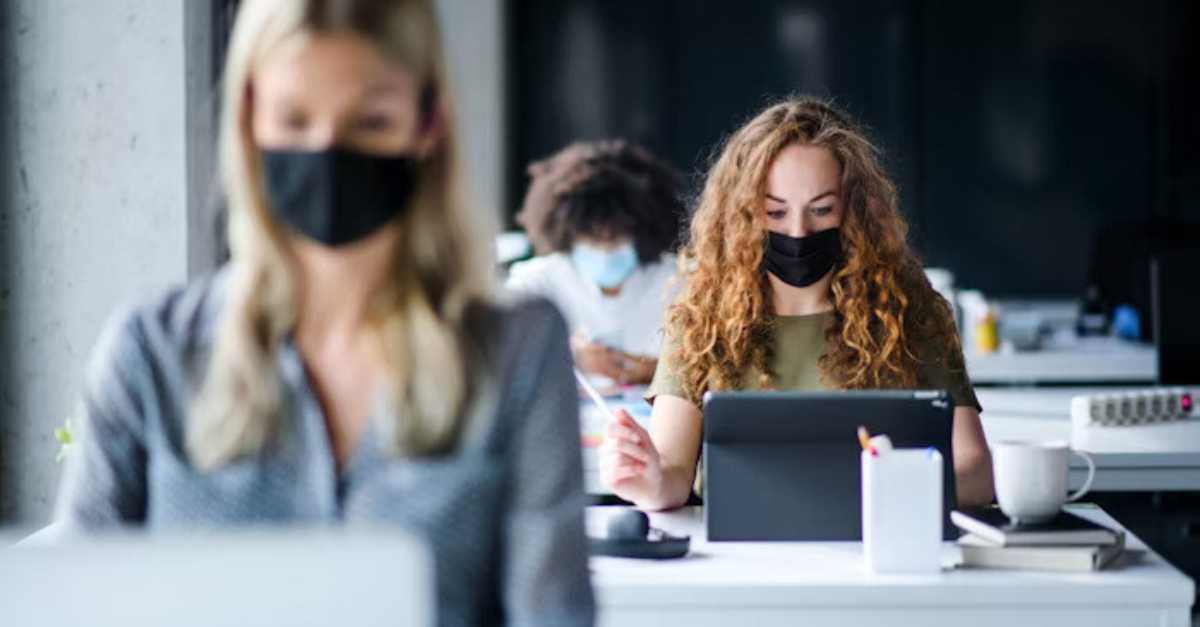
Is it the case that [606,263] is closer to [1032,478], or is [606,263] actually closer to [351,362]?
[1032,478]

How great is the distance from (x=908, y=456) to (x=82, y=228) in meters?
2.18

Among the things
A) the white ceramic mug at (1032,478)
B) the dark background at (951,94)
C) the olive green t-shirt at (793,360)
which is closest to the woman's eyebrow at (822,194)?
the olive green t-shirt at (793,360)

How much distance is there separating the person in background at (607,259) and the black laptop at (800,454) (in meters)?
2.39

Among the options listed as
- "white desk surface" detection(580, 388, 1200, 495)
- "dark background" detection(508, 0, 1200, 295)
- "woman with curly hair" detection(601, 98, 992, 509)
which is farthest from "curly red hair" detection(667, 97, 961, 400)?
"dark background" detection(508, 0, 1200, 295)

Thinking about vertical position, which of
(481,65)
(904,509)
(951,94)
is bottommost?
(904,509)

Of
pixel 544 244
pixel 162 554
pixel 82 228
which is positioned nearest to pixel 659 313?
pixel 544 244

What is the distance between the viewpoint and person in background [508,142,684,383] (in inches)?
197

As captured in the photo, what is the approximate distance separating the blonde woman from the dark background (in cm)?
732

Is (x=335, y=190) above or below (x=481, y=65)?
below

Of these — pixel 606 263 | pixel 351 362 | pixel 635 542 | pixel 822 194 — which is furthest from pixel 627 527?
pixel 606 263

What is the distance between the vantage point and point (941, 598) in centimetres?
229

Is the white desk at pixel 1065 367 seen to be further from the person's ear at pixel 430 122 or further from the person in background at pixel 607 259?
the person's ear at pixel 430 122

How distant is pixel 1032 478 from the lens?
2432mm

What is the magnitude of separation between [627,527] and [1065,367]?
3225 mm
